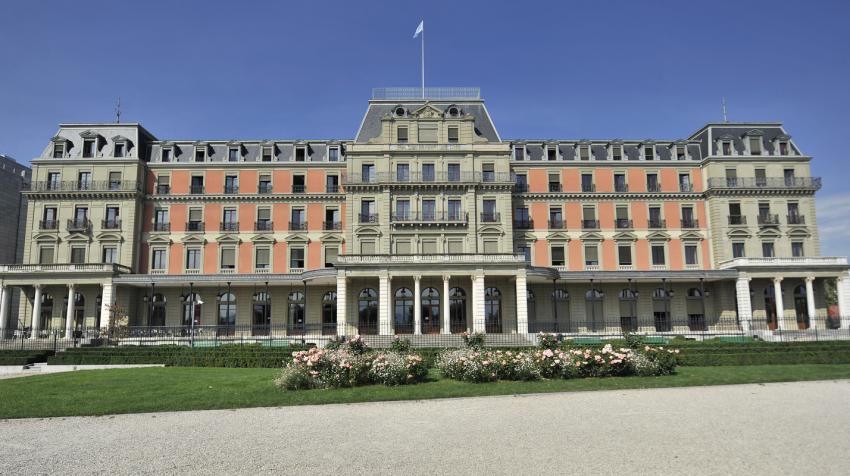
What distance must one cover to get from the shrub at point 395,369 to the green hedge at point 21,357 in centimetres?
1825

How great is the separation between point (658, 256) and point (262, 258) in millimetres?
29874

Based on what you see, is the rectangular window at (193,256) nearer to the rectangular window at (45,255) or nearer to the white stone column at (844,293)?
the rectangular window at (45,255)

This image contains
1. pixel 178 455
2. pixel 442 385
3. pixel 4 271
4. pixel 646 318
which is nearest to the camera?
pixel 178 455

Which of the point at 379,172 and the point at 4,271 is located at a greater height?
the point at 379,172

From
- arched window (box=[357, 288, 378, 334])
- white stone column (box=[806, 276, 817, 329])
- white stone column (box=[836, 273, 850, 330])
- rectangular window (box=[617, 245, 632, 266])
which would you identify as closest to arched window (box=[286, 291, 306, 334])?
arched window (box=[357, 288, 378, 334])

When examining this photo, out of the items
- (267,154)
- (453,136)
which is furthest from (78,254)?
(453,136)

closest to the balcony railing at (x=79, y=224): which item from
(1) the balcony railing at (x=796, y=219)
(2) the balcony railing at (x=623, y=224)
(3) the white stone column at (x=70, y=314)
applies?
(3) the white stone column at (x=70, y=314)

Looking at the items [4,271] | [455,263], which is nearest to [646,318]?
[455,263]

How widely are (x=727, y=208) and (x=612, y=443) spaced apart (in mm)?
38712

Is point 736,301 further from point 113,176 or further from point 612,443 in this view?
point 113,176

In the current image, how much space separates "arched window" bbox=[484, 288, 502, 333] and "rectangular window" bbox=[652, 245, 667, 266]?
12762 millimetres

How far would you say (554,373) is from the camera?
16906mm

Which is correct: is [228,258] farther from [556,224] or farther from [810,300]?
[810,300]

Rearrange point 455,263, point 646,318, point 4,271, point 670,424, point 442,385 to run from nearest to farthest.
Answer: point 670,424 < point 442,385 < point 455,263 < point 4,271 < point 646,318
